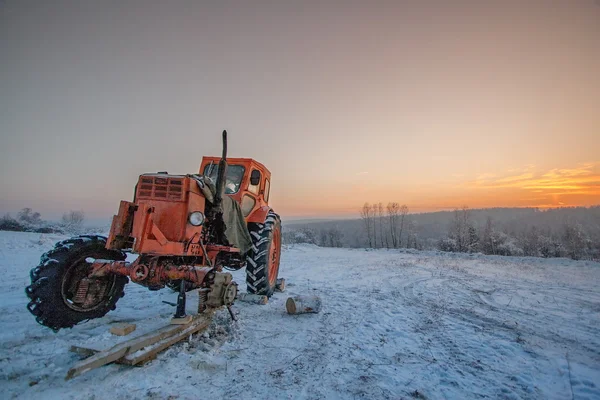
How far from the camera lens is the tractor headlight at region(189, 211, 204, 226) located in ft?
13.4

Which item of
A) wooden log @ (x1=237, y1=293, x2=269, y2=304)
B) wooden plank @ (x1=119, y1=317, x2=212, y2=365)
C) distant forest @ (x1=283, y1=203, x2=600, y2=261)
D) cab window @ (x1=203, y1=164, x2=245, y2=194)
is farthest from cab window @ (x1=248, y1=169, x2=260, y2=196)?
distant forest @ (x1=283, y1=203, x2=600, y2=261)

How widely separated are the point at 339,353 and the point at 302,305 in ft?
5.46

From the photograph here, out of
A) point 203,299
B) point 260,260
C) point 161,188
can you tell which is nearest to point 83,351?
point 203,299

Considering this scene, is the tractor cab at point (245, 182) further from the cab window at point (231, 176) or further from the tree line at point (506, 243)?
the tree line at point (506, 243)

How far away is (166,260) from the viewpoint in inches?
154

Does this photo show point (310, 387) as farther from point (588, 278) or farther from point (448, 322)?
point (588, 278)

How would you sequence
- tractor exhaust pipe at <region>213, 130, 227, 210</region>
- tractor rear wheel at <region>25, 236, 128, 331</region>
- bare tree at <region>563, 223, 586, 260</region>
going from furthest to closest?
bare tree at <region>563, 223, 586, 260</region>, tractor exhaust pipe at <region>213, 130, 227, 210</region>, tractor rear wheel at <region>25, 236, 128, 331</region>

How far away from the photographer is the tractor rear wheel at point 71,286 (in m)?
3.44

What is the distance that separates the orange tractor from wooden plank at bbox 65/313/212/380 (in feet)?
1.31

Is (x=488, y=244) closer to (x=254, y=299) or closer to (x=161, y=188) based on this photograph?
(x=254, y=299)

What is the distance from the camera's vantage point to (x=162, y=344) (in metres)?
3.22

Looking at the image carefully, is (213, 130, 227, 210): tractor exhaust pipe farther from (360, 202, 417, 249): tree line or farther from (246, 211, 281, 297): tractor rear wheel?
(360, 202, 417, 249): tree line

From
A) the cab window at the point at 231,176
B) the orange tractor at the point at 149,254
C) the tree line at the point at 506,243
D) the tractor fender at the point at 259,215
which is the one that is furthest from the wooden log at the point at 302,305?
the tree line at the point at 506,243

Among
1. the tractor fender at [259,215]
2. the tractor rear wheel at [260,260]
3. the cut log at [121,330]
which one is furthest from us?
the tractor fender at [259,215]
